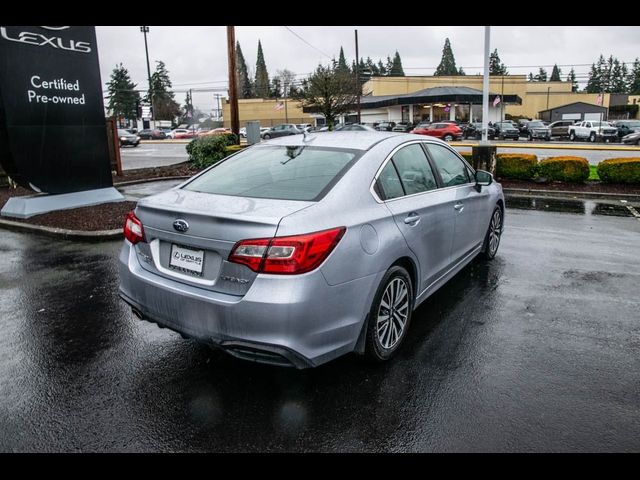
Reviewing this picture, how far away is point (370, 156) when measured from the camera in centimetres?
374

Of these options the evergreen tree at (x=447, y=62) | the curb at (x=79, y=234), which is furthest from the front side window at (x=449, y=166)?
the evergreen tree at (x=447, y=62)

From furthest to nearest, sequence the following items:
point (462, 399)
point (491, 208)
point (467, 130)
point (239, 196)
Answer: point (467, 130) < point (491, 208) < point (239, 196) < point (462, 399)

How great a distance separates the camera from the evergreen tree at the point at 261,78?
105 metres

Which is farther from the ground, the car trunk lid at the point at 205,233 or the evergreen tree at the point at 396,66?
the evergreen tree at the point at 396,66

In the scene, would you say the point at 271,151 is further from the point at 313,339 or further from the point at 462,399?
the point at 462,399

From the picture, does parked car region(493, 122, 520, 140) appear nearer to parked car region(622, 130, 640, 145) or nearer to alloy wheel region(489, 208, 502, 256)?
parked car region(622, 130, 640, 145)

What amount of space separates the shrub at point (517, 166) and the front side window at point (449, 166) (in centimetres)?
819

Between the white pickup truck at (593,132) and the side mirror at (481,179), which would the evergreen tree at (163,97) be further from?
the side mirror at (481,179)

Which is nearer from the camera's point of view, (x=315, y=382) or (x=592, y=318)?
(x=315, y=382)

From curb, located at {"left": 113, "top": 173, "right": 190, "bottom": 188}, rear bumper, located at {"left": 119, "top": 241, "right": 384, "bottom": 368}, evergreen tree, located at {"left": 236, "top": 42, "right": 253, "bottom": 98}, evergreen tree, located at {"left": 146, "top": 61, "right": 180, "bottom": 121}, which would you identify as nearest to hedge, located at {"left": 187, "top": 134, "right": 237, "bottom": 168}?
curb, located at {"left": 113, "top": 173, "right": 190, "bottom": 188}

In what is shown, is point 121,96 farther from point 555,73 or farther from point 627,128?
point 555,73

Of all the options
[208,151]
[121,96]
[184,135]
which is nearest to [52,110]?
[208,151]
